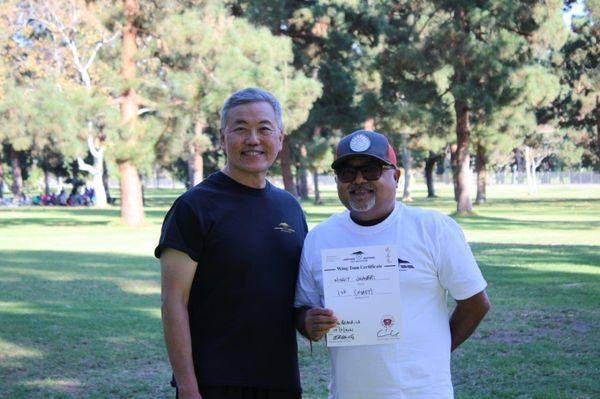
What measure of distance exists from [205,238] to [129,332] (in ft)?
22.8

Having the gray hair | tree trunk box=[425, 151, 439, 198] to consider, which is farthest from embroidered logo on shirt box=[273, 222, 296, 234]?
tree trunk box=[425, 151, 439, 198]

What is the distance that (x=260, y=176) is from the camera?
3764 millimetres

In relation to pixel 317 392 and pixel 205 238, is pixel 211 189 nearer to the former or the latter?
pixel 205 238

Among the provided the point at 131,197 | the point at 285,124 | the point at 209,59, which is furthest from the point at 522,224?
the point at 131,197

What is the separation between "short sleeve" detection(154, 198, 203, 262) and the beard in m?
0.63

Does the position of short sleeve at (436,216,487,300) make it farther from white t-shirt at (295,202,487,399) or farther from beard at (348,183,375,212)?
beard at (348,183,375,212)

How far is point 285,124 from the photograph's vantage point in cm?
3114

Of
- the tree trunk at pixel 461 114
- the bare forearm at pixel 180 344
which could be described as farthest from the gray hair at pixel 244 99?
the tree trunk at pixel 461 114

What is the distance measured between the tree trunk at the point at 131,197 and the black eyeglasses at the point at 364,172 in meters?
27.5

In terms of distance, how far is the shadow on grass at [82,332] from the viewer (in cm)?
761

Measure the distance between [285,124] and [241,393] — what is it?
27.8 metres

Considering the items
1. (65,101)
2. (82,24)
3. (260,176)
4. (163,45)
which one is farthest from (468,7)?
(260,176)

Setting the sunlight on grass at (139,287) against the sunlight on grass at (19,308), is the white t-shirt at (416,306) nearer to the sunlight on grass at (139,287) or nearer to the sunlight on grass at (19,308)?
the sunlight on grass at (19,308)

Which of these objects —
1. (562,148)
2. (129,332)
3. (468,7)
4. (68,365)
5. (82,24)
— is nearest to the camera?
(68,365)
